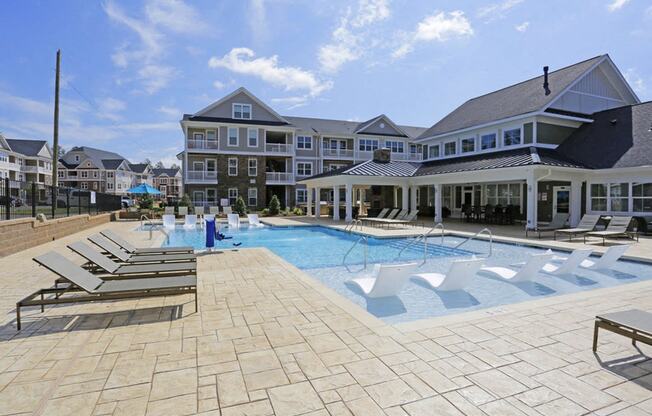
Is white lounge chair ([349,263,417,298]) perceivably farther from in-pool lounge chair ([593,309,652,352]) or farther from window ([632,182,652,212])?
window ([632,182,652,212])

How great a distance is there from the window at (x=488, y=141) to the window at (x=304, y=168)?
17897 millimetres

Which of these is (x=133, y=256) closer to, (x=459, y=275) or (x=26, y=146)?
(x=459, y=275)

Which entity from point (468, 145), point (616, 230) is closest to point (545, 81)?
point (468, 145)

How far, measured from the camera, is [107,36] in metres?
14.4

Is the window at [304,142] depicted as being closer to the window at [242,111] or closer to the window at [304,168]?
the window at [304,168]

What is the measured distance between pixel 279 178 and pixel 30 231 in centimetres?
2271

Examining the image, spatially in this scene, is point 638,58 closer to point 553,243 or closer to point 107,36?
point 553,243

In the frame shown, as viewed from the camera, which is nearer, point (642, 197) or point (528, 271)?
point (528, 271)

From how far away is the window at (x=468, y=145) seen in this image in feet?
72.1

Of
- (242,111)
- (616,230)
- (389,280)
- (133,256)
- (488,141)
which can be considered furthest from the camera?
(242,111)

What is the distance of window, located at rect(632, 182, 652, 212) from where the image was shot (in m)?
14.8

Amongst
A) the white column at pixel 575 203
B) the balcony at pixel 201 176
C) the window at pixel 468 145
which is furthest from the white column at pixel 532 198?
the balcony at pixel 201 176

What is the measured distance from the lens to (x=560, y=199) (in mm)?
18609

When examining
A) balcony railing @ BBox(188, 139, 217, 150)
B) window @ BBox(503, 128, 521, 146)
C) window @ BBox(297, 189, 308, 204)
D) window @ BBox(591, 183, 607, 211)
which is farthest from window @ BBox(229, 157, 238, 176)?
window @ BBox(591, 183, 607, 211)
